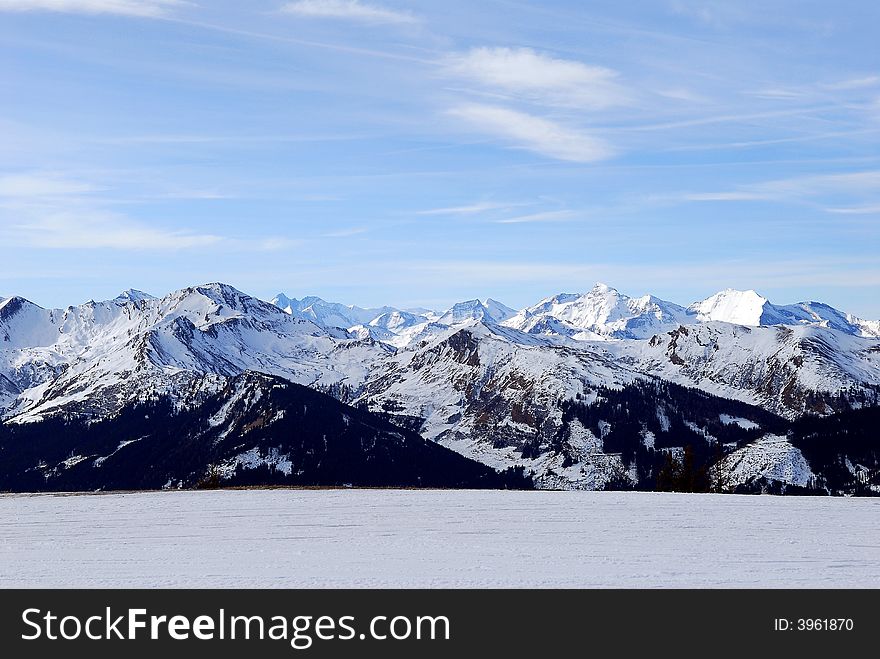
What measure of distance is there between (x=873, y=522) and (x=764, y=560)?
327 inches

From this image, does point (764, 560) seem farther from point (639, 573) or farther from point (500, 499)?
point (500, 499)

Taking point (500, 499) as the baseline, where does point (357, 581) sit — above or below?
above

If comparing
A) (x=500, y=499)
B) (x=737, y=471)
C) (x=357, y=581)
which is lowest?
(x=737, y=471)

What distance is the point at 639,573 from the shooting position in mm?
20172

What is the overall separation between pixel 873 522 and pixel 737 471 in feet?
549

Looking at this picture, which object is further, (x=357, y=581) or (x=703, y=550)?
(x=703, y=550)

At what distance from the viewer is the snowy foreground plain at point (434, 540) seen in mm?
19922

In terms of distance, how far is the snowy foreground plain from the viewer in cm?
1992

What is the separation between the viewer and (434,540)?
24266mm
